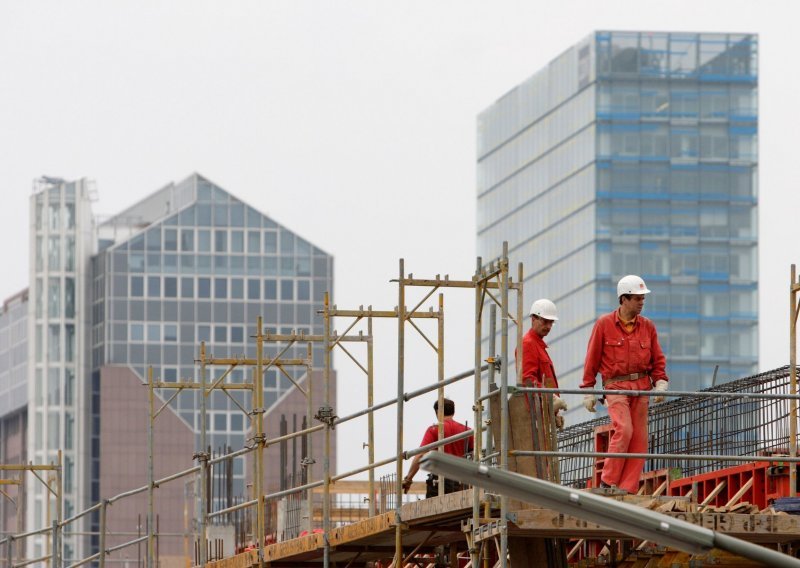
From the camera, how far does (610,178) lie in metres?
179

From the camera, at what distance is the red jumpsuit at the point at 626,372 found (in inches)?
688

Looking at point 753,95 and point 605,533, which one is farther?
point 753,95

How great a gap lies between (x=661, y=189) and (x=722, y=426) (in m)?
158

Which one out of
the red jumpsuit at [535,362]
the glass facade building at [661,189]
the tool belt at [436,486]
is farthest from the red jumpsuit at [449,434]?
the glass facade building at [661,189]

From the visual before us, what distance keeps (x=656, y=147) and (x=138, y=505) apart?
165ft

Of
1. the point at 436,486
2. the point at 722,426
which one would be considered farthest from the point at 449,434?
the point at 722,426

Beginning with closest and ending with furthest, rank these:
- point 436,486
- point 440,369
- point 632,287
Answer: point 632,287 < point 436,486 < point 440,369

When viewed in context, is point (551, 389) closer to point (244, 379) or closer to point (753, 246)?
point (753, 246)

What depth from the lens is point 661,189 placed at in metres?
181

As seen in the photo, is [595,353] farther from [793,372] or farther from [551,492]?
[551,492]

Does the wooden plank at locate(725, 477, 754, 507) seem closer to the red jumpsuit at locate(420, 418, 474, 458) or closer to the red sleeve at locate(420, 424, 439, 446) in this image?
the red jumpsuit at locate(420, 418, 474, 458)

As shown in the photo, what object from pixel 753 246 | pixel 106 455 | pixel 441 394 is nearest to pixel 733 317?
pixel 753 246

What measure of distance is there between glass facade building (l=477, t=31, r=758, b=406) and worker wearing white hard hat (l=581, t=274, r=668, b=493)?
15709 cm

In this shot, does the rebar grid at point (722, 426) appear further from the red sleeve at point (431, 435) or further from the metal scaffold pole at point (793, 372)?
the red sleeve at point (431, 435)
